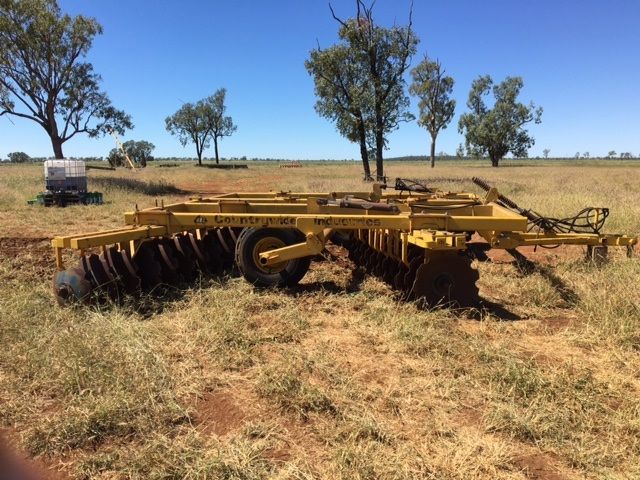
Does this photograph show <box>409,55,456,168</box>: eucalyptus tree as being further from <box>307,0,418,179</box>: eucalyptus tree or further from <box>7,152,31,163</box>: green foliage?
<box>7,152,31,163</box>: green foliage

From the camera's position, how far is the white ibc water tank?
1530cm

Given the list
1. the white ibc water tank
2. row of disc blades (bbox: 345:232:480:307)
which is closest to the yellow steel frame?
row of disc blades (bbox: 345:232:480:307)

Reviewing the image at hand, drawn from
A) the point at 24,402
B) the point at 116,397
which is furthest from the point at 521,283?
the point at 24,402

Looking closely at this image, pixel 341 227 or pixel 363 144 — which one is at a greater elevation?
pixel 363 144

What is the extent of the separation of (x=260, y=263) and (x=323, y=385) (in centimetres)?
224

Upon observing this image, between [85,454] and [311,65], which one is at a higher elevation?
[311,65]

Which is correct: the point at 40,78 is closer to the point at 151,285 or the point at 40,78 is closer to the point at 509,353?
the point at 151,285

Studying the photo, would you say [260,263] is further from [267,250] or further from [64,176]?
[64,176]

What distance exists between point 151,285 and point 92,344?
1.44 meters

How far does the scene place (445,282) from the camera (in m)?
4.81

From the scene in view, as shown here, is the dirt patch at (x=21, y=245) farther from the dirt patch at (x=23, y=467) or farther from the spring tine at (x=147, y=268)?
the dirt patch at (x=23, y=467)

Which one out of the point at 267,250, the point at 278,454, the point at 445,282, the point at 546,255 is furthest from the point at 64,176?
the point at 278,454

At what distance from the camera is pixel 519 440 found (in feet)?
9.00

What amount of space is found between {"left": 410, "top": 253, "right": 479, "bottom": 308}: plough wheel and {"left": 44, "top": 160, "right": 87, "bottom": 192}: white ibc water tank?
45.8 feet
